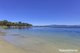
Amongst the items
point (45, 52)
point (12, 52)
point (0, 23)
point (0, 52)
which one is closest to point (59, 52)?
point (45, 52)

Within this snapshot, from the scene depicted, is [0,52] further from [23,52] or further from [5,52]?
[23,52]

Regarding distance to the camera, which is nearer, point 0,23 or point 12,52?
point 12,52

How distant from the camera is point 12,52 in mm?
7867

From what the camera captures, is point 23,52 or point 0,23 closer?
point 23,52

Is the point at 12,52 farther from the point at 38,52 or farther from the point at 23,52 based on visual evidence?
the point at 38,52

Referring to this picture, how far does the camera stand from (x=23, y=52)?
26.0 ft

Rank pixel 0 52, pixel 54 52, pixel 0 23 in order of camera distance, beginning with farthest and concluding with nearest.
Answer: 1. pixel 0 23
2. pixel 54 52
3. pixel 0 52

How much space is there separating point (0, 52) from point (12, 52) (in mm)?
652

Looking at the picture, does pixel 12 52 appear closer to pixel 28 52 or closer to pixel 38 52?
pixel 28 52

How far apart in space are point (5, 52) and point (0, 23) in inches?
3470

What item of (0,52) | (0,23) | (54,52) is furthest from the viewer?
(0,23)

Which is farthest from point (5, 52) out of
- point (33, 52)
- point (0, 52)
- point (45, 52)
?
point (45, 52)

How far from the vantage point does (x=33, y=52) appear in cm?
802

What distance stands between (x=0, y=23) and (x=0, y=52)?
88.1 meters
